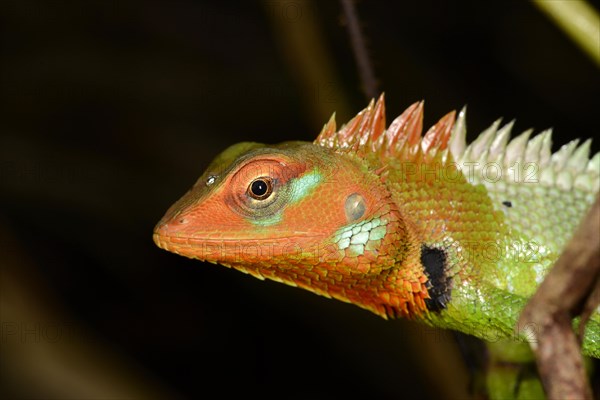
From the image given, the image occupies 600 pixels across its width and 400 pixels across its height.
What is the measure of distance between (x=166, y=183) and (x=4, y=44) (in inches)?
73.3

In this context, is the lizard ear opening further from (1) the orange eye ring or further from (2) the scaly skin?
(1) the orange eye ring

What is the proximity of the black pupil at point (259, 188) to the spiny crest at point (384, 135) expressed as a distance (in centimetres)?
42

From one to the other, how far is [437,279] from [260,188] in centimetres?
83

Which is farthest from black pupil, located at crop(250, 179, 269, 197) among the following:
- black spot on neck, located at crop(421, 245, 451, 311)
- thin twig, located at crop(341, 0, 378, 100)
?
thin twig, located at crop(341, 0, 378, 100)

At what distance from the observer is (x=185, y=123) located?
19.7ft

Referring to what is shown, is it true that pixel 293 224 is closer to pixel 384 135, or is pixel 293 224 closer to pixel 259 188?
pixel 259 188

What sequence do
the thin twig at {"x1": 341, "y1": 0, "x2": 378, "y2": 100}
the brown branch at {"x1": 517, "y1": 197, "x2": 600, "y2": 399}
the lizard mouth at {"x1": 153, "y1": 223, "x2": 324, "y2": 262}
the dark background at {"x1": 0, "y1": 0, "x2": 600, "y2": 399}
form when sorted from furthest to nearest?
1. the dark background at {"x1": 0, "y1": 0, "x2": 600, "y2": 399}
2. the thin twig at {"x1": 341, "y1": 0, "x2": 378, "y2": 100}
3. the lizard mouth at {"x1": 153, "y1": 223, "x2": 324, "y2": 262}
4. the brown branch at {"x1": 517, "y1": 197, "x2": 600, "y2": 399}

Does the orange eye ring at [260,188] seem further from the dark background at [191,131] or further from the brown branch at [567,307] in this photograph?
the dark background at [191,131]

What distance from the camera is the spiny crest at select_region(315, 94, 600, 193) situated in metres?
3.07

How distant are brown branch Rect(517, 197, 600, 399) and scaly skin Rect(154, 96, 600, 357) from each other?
1.57 metres

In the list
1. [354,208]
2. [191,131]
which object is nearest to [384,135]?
[354,208]

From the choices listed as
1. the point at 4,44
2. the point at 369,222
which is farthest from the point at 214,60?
the point at 369,222

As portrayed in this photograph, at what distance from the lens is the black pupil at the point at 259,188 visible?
2.77 metres

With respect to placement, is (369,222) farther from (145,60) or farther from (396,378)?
(145,60)
